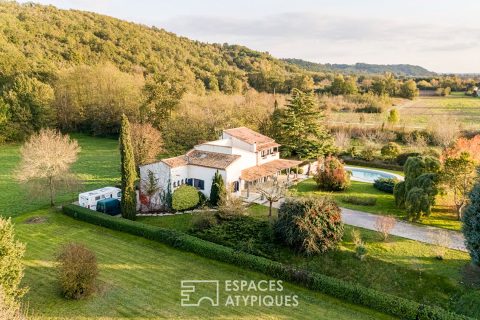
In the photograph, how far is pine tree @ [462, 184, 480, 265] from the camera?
63.4 ft

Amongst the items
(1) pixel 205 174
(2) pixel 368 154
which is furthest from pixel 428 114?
(1) pixel 205 174

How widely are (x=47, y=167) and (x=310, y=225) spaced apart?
21.7 meters

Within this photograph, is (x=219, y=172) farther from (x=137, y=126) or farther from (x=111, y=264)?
(x=137, y=126)

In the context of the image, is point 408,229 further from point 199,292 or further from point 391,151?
point 391,151

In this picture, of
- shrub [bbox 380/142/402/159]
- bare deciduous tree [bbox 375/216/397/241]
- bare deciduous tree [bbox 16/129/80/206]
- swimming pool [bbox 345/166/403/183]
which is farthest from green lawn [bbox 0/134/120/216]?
shrub [bbox 380/142/402/159]

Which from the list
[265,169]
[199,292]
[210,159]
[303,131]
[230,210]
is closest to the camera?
[199,292]

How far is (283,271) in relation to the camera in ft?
68.3

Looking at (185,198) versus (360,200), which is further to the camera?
(360,200)

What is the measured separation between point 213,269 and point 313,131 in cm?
2608

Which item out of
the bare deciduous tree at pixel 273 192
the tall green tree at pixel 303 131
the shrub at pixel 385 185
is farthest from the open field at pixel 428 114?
the bare deciduous tree at pixel 273 192

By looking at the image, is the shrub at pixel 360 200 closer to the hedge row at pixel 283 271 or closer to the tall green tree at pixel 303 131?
the tall green tree at pixel 303 131

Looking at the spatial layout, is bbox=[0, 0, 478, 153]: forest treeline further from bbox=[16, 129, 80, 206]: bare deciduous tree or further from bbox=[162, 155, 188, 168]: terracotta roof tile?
bbox=[16, 129, 80, 206]: bare deciduous tree

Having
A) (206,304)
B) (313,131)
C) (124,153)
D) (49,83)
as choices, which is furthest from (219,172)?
(49,83)

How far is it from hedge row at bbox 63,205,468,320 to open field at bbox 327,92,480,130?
136 ft
